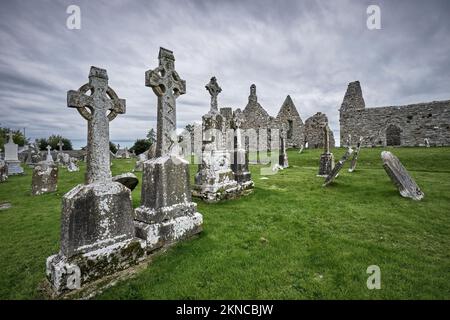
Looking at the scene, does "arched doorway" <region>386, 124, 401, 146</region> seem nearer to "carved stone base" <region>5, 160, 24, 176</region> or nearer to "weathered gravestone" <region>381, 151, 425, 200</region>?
"weathered gravestone" <region>381, 151, 425, 200</region>

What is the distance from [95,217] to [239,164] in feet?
19.1

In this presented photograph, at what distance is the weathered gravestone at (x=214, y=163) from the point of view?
23.1 feet

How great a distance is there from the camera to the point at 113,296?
271 centimetres

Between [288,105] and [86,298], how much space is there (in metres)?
29.1

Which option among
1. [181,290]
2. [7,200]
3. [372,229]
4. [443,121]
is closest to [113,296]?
[181,290]

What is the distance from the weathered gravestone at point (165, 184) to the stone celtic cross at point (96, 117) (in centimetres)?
85

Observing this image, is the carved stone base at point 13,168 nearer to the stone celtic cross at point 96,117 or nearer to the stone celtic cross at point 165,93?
the stone celtic cross at point 165,93

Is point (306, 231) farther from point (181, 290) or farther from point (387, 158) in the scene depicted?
point (387, 158)

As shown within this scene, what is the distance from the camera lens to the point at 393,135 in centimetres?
2191

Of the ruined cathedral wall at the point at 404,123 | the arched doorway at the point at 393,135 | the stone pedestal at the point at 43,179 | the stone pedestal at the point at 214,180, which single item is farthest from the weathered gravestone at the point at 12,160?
the arched doorway at the point at 393,135

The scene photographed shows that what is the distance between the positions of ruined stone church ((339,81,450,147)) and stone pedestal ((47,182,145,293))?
928 inches

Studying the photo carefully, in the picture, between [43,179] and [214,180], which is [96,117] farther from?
[43,179]

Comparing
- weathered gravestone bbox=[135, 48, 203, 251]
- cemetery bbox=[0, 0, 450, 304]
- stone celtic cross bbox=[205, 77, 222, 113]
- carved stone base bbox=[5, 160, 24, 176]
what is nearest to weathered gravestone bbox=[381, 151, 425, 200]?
cemetery bbox=[0, 0, 450, 304]
